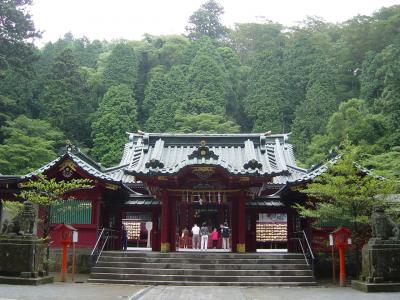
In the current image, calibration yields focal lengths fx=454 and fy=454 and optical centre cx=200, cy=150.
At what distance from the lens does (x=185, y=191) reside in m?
18.9

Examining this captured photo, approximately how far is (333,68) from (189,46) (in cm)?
1987

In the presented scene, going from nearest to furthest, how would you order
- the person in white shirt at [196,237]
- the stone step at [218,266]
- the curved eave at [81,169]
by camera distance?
1. the stone step at [218,266]
2. the curved eave at [81,169]
3. the person in white shirt at [196,237]

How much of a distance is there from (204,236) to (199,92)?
34710 millimetres

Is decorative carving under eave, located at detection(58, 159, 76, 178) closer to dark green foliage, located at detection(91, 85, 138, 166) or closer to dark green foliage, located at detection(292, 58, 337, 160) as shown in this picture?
dark green foliage, located at detection(91, 85, 138, 166)

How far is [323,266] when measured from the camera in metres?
18.5

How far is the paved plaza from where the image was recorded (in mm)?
11711

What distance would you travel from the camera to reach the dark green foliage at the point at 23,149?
116 ft

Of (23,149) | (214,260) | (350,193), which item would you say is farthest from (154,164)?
(23,149)

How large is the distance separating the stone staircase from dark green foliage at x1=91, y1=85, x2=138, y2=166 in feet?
97.5

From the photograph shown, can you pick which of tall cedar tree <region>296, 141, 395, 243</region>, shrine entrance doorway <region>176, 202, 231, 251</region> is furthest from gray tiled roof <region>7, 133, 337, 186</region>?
shrine entrance doorway <region>176, 202, 231, 251</region>

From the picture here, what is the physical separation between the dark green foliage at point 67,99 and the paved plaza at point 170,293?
1346 inches

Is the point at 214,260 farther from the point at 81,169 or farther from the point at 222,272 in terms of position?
the point at 81,169

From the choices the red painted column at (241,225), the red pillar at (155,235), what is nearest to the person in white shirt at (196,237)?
the red pillar at (155,235)

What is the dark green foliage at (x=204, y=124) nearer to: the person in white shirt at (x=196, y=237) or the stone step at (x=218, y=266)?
the person in white shirt at (x=196, y=237)
